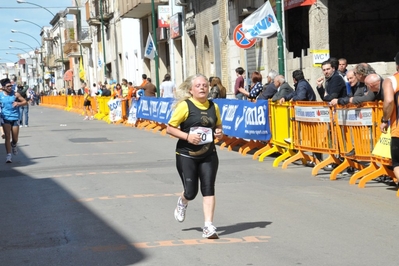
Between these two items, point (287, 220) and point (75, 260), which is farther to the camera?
point (287, 220)

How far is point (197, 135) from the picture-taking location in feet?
26.3

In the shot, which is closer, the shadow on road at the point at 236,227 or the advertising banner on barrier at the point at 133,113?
the shadow on road at the point at 236,227

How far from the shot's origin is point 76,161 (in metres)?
16.7

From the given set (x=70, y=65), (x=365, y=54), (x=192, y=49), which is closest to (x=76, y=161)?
(x=365, y=54)

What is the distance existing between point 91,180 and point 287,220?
199 inches

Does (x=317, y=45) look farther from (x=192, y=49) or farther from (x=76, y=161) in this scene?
(x=192, y=49)

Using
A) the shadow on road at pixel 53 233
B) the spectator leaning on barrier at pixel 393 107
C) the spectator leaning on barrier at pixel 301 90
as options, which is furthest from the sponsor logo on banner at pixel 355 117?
the shadow on road at pixel 53 233

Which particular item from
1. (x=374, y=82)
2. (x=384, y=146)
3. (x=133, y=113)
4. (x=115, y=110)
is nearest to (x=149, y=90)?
(x=133, y=113)

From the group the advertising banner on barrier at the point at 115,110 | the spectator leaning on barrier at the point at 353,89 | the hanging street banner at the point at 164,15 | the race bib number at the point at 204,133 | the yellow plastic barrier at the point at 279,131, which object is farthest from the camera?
the hanging street banner at the point at 164,15

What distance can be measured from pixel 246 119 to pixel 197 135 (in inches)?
366

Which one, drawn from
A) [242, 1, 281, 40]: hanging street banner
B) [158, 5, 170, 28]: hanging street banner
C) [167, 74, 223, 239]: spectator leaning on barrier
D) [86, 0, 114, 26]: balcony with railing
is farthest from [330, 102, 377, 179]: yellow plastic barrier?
[86, 0, 114, 26]: balcony with railing

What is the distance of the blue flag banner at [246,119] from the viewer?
640 inches

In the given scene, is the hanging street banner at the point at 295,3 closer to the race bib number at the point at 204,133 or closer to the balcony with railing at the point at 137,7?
the race bib number at the point at 204,133

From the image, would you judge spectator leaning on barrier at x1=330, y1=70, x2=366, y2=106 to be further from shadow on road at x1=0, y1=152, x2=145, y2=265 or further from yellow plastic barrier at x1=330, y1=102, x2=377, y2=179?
shadow on road at x1=0, y1=152, x2=145, y2=265
